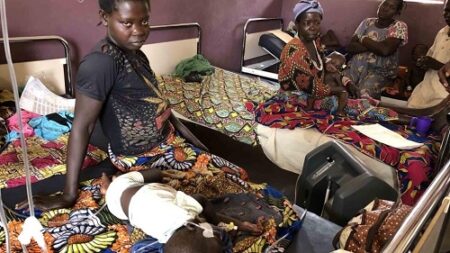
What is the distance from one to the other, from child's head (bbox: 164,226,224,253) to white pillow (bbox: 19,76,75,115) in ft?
5.69

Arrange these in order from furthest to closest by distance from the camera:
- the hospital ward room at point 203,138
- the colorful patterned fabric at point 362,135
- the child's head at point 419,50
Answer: the child's head at point 419,50 → the colorful patterned fabric at point 362,135 → the hospital ward room at point 203,138

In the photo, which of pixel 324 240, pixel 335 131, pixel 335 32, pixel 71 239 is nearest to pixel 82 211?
pixel 71 239

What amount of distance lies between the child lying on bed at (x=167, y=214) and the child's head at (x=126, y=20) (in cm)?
53

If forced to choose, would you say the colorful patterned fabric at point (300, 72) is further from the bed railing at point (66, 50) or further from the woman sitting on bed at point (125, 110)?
the bed railing at point (66, 50)

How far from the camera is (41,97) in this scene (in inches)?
95.5

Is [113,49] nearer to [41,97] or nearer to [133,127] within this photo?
[133,127]

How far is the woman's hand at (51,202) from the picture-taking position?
1.37 metres

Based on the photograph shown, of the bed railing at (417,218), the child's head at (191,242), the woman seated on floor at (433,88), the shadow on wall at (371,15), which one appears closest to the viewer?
the bed railing at (417,218)

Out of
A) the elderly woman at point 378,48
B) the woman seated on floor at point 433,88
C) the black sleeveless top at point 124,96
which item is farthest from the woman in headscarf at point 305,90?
the black sleeveless top at point 124,96

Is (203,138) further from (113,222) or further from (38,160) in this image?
(113,222)

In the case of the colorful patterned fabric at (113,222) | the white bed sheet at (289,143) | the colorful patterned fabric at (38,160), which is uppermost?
the colorful patterned fabric at (113,222)

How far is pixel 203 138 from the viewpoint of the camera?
3098mm

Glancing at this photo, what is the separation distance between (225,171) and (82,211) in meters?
0.62

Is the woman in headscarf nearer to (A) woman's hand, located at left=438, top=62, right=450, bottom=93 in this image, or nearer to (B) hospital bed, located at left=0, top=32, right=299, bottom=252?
(A) woman's hand, located at left=438, top=62, right=450, bottom=93
